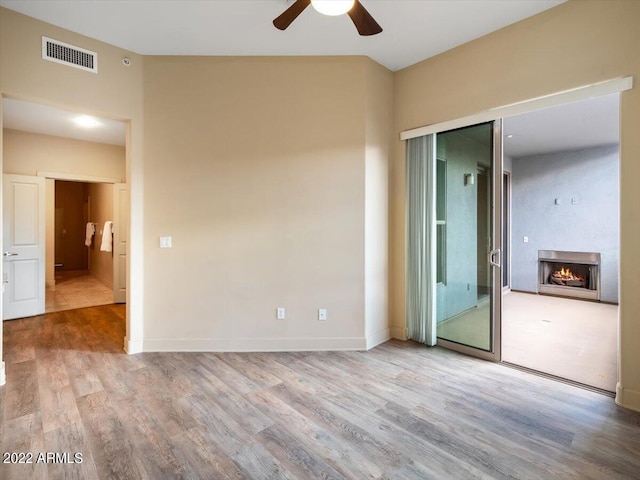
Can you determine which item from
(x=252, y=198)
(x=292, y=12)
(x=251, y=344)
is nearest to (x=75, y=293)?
(x=251, y=344)

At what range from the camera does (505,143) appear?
5.47 metres

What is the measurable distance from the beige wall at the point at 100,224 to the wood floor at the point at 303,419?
4213 millimetres

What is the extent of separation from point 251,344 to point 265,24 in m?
3.08

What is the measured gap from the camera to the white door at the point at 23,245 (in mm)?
4492

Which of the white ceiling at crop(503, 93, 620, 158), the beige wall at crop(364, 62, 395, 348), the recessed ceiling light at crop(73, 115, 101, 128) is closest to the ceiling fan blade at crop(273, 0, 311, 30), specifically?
the beige wall at crop(364, 62, 395, 348)

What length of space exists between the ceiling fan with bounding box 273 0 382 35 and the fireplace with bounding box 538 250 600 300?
235 inches

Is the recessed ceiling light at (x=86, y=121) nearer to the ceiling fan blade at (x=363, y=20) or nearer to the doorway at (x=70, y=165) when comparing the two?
the doorway at (x=70, y=165)

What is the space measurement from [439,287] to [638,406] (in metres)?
1.70

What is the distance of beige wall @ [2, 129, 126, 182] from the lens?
478 cm

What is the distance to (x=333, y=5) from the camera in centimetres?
183


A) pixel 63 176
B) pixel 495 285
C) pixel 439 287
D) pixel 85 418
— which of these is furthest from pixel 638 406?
pixel 63 176

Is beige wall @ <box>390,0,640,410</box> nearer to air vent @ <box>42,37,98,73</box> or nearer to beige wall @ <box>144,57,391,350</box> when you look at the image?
beige wall @ <box>144,57,391,350</box>

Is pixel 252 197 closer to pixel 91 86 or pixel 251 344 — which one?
pixel 251 344

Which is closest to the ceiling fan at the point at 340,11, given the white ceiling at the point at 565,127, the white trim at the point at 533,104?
the white trim at the point at 533,104
